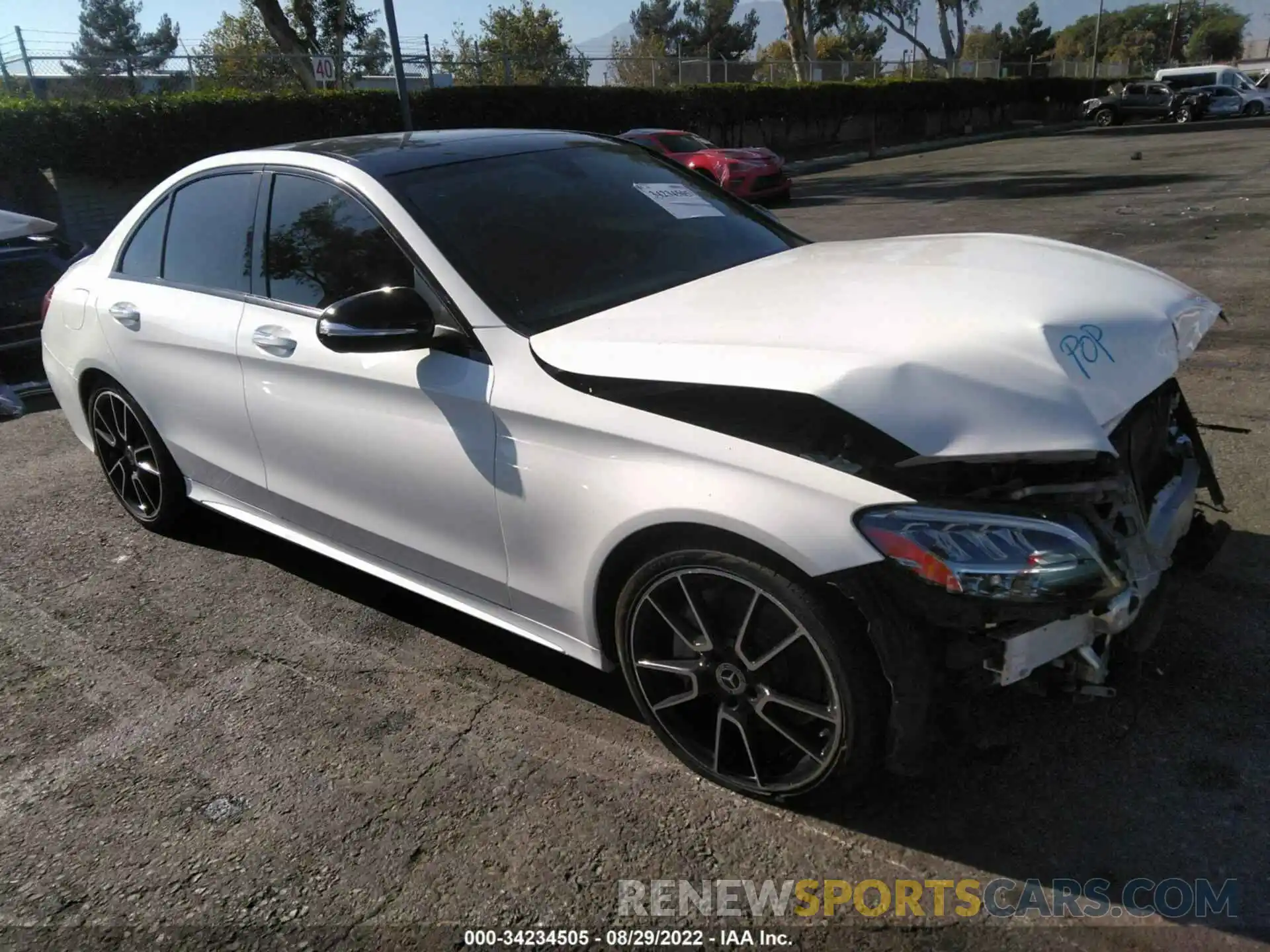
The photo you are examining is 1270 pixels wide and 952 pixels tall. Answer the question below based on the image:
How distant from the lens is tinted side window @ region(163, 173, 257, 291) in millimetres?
3773

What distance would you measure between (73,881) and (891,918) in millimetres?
2048

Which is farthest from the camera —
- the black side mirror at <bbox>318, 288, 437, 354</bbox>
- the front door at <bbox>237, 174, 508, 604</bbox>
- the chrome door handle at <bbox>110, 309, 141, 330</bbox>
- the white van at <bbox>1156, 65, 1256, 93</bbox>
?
the white van at <bbox>1156, 65, 1256, 93</bbox>

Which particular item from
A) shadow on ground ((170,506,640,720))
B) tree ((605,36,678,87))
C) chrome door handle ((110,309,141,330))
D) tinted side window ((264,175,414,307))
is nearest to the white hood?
tinted side window ((264,175,414,307))

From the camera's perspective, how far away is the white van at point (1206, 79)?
127 ft

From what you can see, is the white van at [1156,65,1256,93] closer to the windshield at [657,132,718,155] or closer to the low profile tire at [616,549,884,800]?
the windshield at [657,132,718,155]

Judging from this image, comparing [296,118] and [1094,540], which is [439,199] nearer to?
[1094,540]

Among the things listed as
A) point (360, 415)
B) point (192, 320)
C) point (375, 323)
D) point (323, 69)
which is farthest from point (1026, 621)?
point (323, 69)

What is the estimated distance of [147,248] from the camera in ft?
14.2

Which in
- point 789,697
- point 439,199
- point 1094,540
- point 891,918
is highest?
point 439,199

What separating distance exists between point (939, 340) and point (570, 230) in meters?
1.43

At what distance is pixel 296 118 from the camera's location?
19.3 metres

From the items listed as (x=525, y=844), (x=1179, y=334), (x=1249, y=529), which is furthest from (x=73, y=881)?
(x=1249, y=529)

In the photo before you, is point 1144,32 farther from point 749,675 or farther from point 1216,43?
point 749,675

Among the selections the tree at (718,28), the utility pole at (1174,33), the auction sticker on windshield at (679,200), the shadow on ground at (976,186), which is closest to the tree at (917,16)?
the tree at (718,28)
